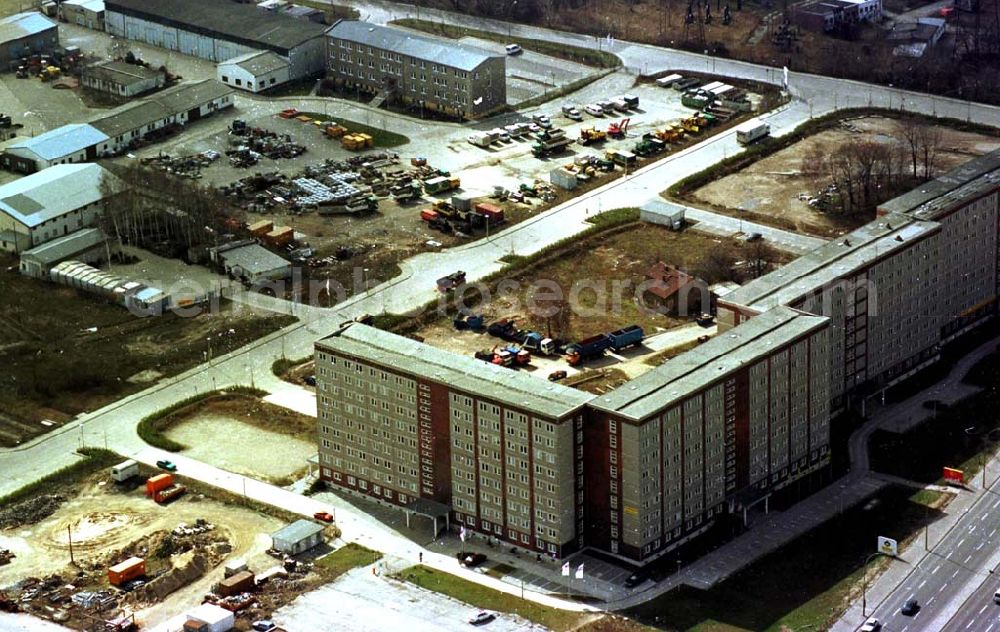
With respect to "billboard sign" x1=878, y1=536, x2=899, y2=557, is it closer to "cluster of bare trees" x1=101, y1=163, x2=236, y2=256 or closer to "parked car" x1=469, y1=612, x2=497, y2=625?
"parked car" x1=469, y1=612, x2=497, y2=625

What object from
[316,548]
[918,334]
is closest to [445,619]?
[316,548]

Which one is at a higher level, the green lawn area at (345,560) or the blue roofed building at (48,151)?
the blue roofed building at (48,151)

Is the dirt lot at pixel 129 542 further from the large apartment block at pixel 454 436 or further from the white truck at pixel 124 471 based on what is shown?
the large apartment block at pixel 454 436

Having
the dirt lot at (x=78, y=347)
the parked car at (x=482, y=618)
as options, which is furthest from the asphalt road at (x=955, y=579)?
the dirt lot at (x=78, y=347)

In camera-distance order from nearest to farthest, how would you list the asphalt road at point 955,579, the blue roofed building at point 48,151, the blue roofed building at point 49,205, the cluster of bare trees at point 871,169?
the asphalt road at point 955,579, the blue roofed building at point 49,205, the cluster of bare trees at point 871,169, the blue roofed building at point 48,151

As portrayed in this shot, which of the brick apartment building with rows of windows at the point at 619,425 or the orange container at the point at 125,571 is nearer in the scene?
the orange container at the point at 125,571

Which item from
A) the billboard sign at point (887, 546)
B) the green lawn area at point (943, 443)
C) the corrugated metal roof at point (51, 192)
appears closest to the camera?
the billboard sign at point (887, 546)

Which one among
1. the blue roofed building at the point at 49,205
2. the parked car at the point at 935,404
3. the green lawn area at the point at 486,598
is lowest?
the parked car at the point at 935,404
